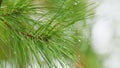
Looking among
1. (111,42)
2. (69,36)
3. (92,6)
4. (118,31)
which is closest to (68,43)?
(69,36)

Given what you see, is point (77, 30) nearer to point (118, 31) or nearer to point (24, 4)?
point (24, 4)

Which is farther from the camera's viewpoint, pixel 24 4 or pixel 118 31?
pixel 118 31

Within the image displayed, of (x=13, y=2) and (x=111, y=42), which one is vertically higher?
(x=13, y=2)

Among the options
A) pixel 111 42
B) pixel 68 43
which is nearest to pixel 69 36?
pixel 68 43

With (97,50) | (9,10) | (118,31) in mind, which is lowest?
(118,31)

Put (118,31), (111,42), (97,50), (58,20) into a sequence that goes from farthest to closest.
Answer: (118,31) → (111,42) → (97,50) → (58,20)

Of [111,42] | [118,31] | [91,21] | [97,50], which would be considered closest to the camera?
[91,21]

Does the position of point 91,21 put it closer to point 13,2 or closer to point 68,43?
point 68,43
